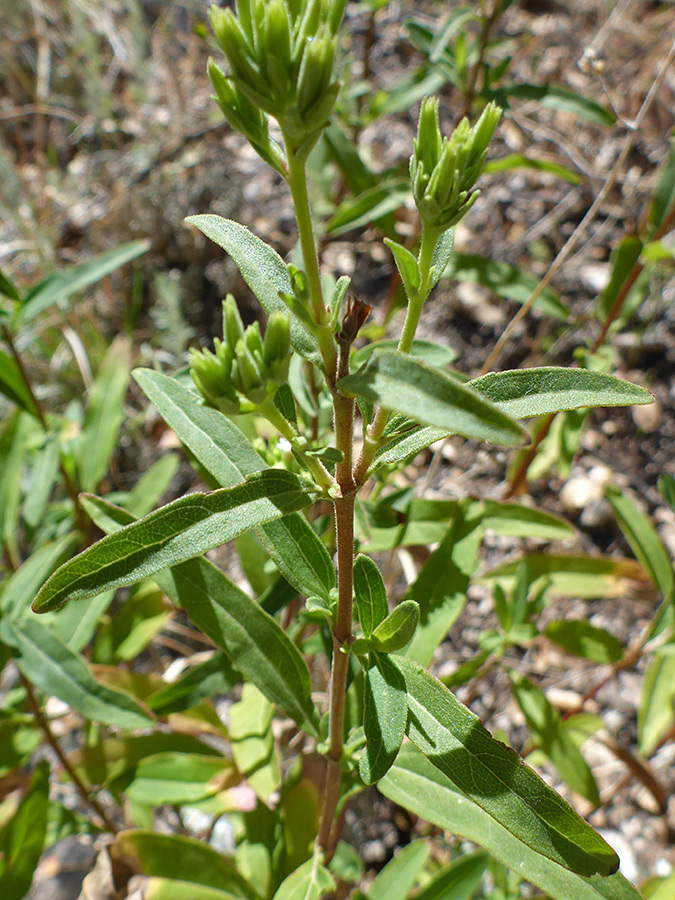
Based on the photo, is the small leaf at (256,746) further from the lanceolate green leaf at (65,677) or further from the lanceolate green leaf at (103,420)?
the lanceolate green leaf at (103,420)

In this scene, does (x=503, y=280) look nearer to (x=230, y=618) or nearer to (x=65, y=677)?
(x=230, y=618)

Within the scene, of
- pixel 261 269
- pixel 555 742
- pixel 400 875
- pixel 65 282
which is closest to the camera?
pixel 261 269

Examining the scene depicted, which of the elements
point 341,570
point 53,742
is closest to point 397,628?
point 341,570

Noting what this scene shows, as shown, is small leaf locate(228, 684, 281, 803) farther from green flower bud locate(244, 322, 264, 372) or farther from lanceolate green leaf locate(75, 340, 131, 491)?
green flower bud locate(244, 322, 264, 372)

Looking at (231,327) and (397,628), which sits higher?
(231,327)

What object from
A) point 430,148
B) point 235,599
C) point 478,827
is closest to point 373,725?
point 478,827

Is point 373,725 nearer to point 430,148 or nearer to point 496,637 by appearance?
point 430,148

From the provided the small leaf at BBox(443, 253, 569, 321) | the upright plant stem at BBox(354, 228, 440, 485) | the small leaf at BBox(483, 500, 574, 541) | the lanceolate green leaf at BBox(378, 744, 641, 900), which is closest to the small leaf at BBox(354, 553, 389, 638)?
the upright plant stem at BBox(354, 228, 440, 485)

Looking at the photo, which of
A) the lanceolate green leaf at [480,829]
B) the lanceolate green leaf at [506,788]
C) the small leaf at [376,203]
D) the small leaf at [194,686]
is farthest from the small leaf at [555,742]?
the small leaf at [376,203]
